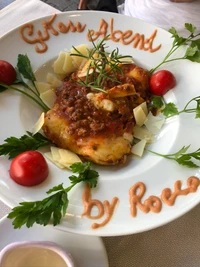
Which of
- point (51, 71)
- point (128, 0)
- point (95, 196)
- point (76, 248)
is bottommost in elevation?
point (76, 248)

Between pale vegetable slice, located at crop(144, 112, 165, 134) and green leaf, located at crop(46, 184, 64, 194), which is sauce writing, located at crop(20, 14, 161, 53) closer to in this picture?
pale vegetable slice, located at crop(144, 112, 165, 134)

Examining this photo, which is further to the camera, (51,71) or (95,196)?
(51,71)

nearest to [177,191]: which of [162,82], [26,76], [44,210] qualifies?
[44,210]

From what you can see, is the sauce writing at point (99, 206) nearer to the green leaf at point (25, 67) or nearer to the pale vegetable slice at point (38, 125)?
the pale vegetable slice at point (38, 125)

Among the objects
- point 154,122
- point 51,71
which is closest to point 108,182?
point 154,122

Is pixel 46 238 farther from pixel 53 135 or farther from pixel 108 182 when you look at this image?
pixel 53 135

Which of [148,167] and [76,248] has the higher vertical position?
[148,167]
